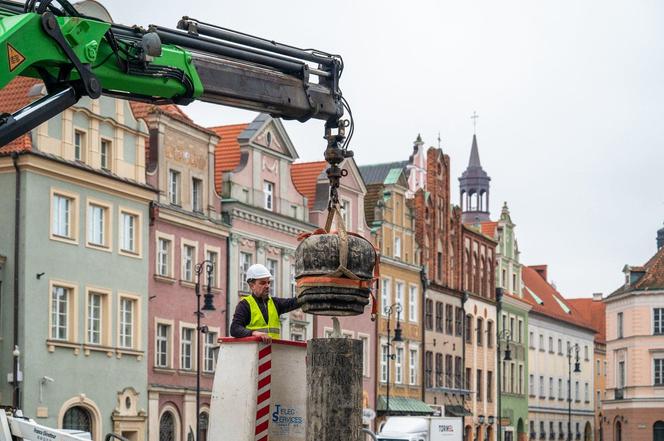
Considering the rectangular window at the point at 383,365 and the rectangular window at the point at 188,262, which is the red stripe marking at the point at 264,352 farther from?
the rectangular window at the point at 383,365

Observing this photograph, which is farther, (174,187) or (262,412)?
Result: (174,187)

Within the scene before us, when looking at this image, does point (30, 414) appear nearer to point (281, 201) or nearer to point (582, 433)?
point (281, 201)

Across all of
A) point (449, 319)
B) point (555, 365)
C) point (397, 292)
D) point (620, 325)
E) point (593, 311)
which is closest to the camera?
point (397, 292)

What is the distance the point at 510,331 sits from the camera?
78.9 metres

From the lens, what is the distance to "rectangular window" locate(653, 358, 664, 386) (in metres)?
87.1

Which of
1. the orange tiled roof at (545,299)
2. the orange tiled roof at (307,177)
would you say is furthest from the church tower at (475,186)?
the orange tiled roof at (307,177)

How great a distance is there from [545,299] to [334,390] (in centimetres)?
8238

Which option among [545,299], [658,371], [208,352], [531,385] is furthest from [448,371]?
[545,299]

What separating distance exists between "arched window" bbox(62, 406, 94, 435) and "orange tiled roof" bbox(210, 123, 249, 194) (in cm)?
1110

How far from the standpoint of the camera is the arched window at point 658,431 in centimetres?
8688

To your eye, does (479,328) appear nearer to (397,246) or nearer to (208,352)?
(397,246)

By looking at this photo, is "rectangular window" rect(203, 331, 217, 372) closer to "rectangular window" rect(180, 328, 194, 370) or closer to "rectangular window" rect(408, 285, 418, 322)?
"rectangular window" rect(180, 328, 194, 370)

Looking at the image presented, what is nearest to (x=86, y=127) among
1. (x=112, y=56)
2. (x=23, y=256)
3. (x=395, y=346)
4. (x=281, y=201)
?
(x=23, y=256)

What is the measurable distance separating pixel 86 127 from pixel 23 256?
192 inches
